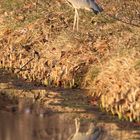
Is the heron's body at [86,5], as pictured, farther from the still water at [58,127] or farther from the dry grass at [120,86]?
the still water at [58,127]

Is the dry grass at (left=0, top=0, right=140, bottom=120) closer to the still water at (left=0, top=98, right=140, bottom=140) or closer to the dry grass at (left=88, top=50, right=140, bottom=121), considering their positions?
the dry grass at (left=88, top=50, right=140, bottom=121)

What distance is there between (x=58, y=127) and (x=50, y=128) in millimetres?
142

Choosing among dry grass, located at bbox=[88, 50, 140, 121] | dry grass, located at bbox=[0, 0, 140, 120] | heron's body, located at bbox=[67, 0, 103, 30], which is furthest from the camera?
heron's body, located at bbox=[67, 0, 103, 30]

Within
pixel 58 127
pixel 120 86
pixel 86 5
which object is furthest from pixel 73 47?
pixel 58 127

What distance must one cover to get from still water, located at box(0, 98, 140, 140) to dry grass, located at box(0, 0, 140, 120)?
1.43ft

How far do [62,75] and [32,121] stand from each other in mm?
2411

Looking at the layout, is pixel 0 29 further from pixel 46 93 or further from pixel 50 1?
pixel 46 93

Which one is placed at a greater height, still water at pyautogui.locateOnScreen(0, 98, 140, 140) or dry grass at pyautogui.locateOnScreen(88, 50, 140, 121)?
dry grass at pyautogui.locateOnScreen(88, 50, 140, 121)

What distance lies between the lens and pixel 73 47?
51.4 feet

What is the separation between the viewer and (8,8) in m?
18.6

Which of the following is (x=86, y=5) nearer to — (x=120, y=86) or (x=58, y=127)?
(x=120, y=86)

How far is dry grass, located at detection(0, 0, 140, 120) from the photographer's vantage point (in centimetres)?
1314

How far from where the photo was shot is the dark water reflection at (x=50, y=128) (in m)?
11.7

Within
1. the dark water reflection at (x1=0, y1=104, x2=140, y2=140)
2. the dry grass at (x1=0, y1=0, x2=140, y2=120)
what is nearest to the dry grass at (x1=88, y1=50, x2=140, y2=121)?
the dry grass at (x1=0, y1=0, x2=140, y2=120)
